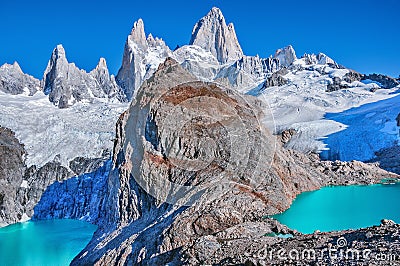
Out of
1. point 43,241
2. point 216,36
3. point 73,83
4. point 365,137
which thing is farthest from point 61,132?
point 216,36

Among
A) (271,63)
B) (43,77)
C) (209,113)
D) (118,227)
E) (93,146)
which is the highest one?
(271,63)

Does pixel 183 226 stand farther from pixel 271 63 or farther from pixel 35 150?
pixel 271 63

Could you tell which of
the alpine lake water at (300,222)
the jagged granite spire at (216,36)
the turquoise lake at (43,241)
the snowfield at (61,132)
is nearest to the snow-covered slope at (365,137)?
the alpine lake water at (300,222)

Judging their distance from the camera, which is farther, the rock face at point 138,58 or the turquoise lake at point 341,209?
the rock face at point 138,58

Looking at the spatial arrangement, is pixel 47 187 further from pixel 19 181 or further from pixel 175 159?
pixel 175 159

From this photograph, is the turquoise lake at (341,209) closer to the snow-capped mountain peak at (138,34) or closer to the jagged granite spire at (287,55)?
the snow-capped mountain peak at (138,34)

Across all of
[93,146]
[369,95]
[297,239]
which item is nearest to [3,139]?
[93,146]

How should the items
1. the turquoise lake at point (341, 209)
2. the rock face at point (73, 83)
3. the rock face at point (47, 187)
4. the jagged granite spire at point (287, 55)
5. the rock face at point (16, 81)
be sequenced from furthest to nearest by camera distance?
the jagged granite spire at point (287, 55) → the rock face at point (16, 81) → the rock face at point (73, 83) → the rock face at point (47, 187) → the turquoise lake at point (341, 209)

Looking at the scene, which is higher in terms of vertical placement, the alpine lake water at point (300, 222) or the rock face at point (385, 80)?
the rock face at point (385, 80)

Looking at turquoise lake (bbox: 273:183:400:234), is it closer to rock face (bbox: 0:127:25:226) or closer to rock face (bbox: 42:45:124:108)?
rock face (bbox: 0:127:25:226)
